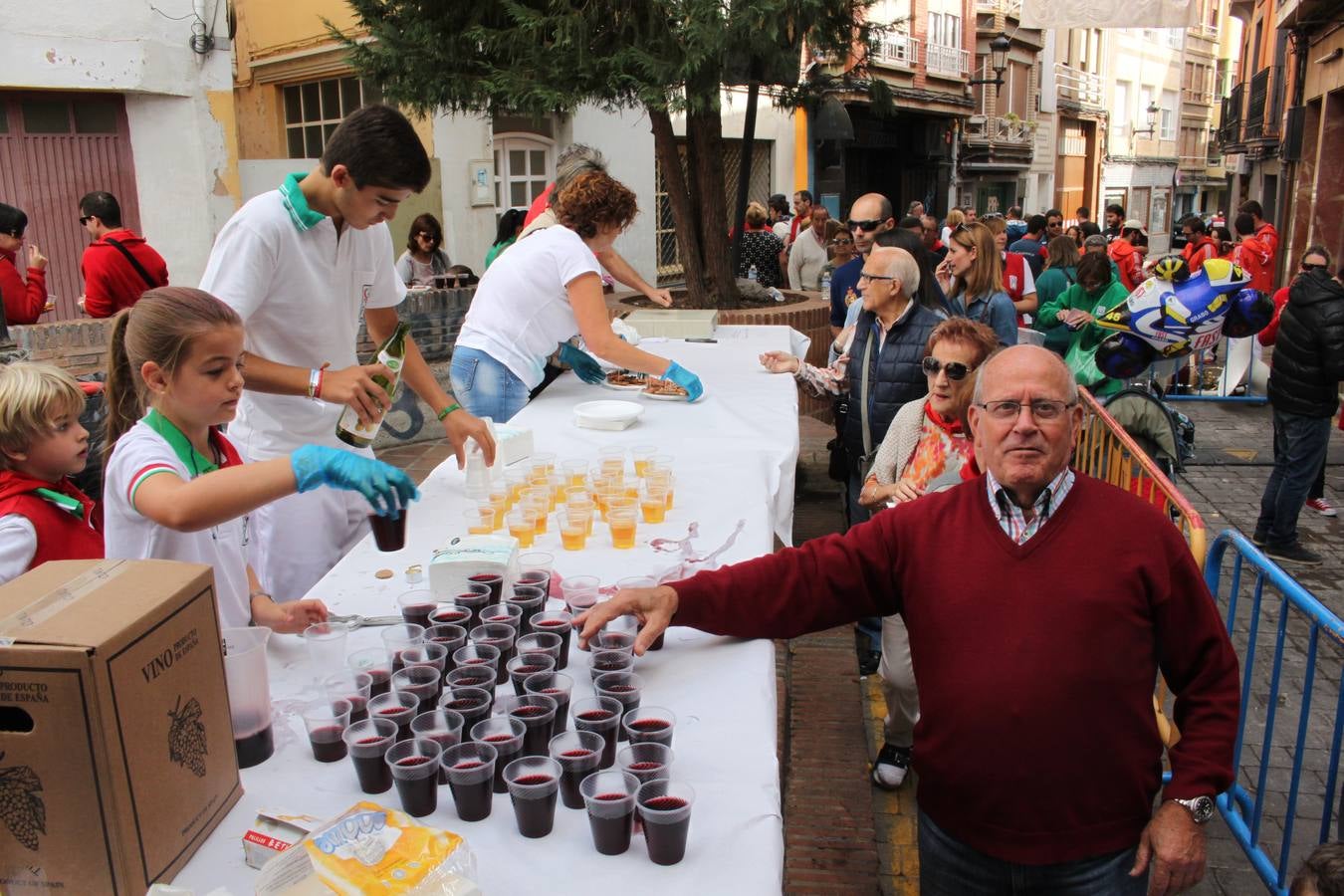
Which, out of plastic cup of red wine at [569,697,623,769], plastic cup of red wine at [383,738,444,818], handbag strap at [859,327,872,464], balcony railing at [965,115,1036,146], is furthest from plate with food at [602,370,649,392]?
balcony railing at [965,115,1036,146]

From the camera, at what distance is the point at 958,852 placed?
2.35m

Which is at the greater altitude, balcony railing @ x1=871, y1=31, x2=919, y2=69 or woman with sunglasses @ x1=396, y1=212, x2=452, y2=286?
balcony railing @ x1=871, y1=31, x2=919, y2=69

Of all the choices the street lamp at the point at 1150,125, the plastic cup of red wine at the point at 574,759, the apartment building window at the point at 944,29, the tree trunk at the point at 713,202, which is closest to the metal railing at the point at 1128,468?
the plastic cup of red wine at the point at 574,759

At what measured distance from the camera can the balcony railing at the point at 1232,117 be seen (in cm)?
2836

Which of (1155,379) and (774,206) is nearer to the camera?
(1155,379)

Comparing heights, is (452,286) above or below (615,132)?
below

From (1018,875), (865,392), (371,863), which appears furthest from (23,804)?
(865,392)

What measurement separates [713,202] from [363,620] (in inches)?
289

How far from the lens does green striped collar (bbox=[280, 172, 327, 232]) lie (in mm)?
3215

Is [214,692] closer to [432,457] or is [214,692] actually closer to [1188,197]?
[432,457]

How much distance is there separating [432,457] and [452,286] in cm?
181

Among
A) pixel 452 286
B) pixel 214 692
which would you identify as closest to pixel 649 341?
pixel 452 286

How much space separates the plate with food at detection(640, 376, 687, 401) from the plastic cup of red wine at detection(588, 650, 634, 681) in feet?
9.34

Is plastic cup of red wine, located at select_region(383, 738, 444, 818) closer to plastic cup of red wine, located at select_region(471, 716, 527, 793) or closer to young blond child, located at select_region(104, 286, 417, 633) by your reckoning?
plastic cup of red wine, located at select_region(471, 716, 527, 793)
